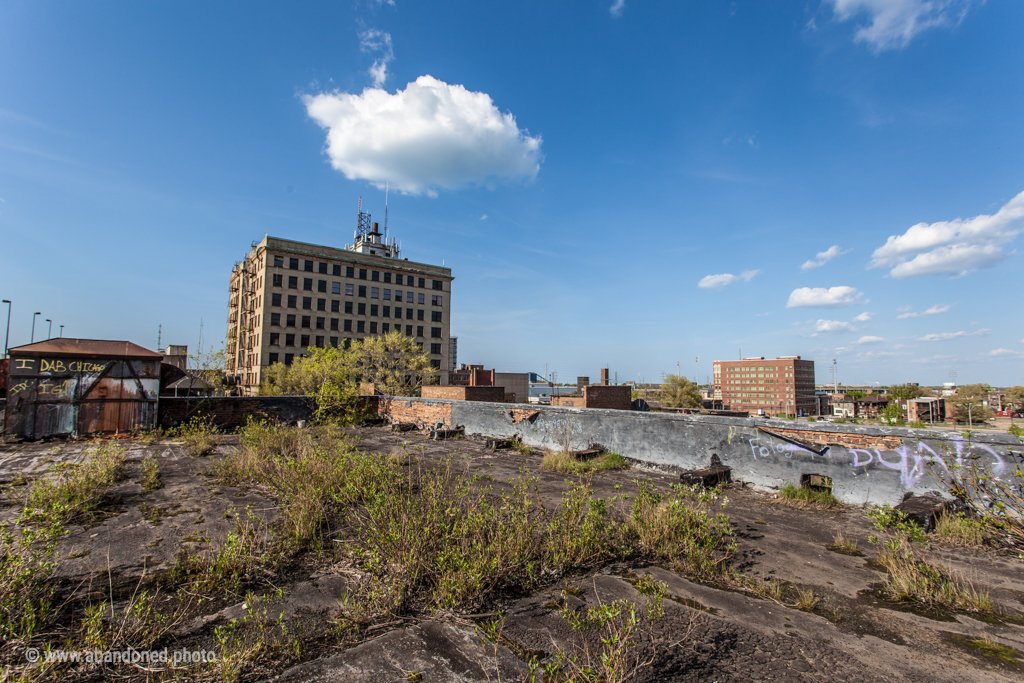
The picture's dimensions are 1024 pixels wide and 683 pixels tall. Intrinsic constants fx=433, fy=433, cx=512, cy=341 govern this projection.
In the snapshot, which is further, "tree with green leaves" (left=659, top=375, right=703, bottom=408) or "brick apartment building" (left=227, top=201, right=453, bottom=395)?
"tree with green leaves" (left=659, top=375, right=703, bottom=408)

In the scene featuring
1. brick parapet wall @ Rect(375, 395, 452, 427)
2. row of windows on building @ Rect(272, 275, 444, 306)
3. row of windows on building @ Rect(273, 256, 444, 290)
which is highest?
row of windows on building @ Rect(273, 256, 444, 290)

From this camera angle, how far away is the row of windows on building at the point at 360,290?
52.3m

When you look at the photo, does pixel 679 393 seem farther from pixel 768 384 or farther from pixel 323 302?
pixel 768 384

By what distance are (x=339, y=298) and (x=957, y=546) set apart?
2294 inches

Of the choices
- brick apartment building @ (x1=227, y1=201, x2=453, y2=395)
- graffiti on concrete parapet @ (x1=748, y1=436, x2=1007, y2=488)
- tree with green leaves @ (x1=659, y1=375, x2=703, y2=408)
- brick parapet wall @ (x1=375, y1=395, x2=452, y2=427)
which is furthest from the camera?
tree with green leaves @ (x1=659, y1=375, x2=703, y2=408)

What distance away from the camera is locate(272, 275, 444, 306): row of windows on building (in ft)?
172

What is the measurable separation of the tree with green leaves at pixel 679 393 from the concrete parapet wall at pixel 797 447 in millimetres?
57004

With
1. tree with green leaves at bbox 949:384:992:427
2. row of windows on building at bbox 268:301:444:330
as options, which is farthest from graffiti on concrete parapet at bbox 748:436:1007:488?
tree with green leaves at bbox 949:384:992:427

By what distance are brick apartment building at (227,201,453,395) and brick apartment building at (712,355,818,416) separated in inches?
4791

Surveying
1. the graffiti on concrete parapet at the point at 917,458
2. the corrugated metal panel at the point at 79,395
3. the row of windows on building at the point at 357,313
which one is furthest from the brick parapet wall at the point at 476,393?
the row of windows on building at the point at 357,313

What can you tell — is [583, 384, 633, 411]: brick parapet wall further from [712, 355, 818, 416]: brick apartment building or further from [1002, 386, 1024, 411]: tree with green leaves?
[712, 355, 818, 416]: brick apartment building

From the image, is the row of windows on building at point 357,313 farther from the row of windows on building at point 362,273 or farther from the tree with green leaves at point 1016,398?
the tree with green leaves at point 1016,398

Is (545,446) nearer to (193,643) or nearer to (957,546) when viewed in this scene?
(957,546)

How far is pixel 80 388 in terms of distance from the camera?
1256cm
